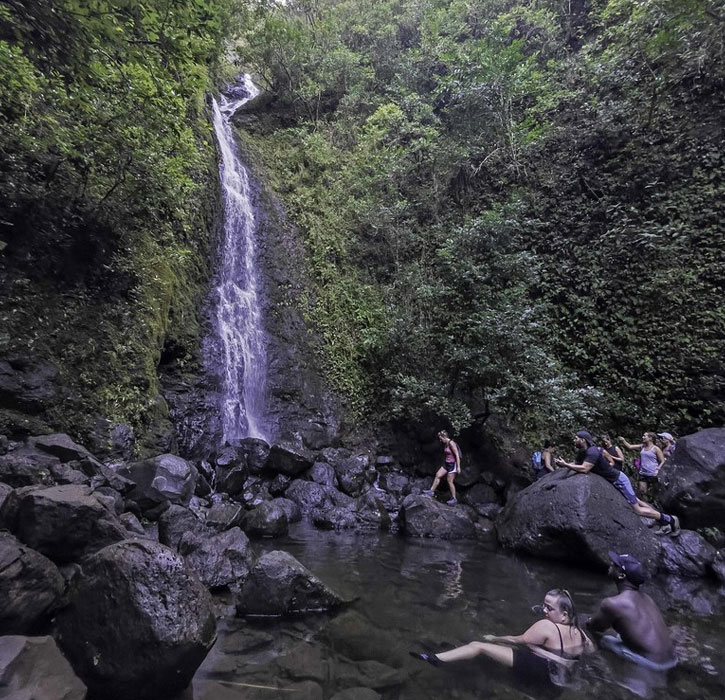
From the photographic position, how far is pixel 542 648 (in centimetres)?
398

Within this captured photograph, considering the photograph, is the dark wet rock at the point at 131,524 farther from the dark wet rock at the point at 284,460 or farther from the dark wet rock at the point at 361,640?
the dark wet rock at the point at 284,460

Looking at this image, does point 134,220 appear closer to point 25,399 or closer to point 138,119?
point 138,119

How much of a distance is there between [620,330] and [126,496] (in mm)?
10870

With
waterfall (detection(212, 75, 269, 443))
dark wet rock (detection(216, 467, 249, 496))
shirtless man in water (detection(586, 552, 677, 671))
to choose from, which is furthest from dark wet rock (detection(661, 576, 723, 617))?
waterfall (detection(212, 75, 269, 443))

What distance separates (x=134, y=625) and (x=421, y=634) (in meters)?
2.67

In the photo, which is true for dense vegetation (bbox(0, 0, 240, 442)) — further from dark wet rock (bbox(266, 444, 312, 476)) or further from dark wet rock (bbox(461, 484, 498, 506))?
dark wet rock (bbox(461, 484, 498, 506))

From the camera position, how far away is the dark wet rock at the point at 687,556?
22.7 ft

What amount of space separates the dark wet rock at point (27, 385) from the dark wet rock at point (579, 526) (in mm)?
7796

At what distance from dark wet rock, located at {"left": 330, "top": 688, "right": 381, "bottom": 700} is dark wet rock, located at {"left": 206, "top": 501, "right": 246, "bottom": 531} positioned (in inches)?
155

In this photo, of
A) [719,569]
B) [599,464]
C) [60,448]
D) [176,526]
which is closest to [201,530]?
[176,526]

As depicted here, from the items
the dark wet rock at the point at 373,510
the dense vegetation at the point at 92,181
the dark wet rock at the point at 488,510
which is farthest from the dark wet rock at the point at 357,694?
the dark wet rock at the point at 488,510

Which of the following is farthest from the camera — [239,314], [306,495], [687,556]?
[239,314]

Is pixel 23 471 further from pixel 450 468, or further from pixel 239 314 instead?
pixel 450 468

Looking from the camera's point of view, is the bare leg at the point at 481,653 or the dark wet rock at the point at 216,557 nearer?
the bare leg at the point at 481,653
